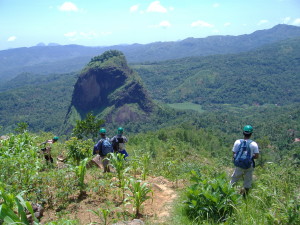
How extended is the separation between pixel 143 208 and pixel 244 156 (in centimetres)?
232

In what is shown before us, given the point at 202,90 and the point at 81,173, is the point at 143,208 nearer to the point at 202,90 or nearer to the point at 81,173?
the point at 81,173

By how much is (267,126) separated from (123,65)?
247 feet

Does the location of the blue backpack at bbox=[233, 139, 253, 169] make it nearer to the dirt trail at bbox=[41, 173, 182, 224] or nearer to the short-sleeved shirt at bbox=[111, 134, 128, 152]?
the dirt trail at bbox=[41, 173, 182, 224]

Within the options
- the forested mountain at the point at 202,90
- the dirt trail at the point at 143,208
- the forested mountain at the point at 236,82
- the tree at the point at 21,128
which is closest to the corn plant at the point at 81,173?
the dirt trail at the point at 143,208

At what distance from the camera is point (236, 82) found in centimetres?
16325

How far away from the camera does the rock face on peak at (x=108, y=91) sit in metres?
107

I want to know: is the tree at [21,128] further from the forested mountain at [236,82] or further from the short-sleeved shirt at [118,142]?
the forested mountain at [236,82]

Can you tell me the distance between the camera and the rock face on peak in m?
107

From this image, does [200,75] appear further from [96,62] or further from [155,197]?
[155,197]

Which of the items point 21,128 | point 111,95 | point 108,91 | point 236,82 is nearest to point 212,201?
point 21,128

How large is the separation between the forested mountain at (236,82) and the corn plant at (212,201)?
14146 cm

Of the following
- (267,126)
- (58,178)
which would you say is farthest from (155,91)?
(58,178)

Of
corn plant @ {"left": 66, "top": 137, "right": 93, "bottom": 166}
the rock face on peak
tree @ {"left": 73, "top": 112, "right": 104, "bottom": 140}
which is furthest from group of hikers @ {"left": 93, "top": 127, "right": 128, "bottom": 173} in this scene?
the rock face on peak

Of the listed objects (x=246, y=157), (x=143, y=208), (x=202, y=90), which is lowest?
(x=202, y=90)
